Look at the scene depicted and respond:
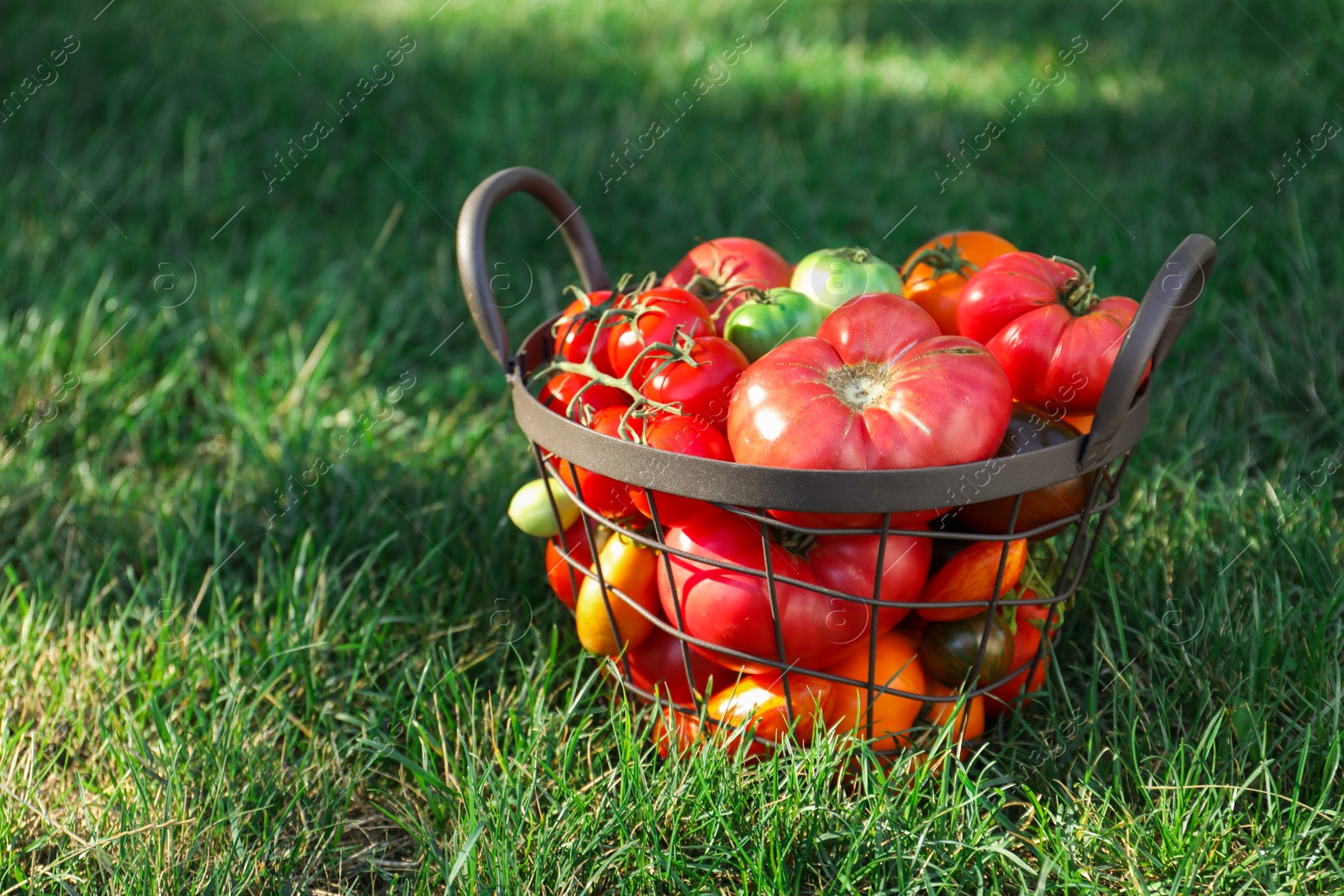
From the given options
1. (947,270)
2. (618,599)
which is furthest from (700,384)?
(947,270)

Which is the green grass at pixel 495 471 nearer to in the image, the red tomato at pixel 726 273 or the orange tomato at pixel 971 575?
the orange tomato at pixel 971 575

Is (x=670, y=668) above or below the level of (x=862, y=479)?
below

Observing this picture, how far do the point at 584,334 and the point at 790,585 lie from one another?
536 millimetres

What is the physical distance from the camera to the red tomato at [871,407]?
1327mm

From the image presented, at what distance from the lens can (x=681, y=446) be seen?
1402 mm

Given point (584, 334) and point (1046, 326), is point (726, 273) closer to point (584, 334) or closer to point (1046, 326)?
point (584, 334)

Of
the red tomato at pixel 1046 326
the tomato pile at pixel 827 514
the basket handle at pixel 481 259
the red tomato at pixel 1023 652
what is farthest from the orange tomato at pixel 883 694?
the basket handle at pixel 481 259

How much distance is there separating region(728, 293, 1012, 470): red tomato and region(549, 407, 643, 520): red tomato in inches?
7.1

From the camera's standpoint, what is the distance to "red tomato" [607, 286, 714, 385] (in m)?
1.55

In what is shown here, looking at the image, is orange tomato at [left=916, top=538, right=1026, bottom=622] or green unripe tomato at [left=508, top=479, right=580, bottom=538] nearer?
orange tomato at [left=916, top=538, right=1026, bottom=622]

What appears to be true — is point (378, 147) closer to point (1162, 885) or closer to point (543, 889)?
point (543, 889)

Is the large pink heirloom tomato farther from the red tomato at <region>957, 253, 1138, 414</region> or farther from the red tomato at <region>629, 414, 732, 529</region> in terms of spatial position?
the red tomato at <region>957, 253, 1138, 414</region>

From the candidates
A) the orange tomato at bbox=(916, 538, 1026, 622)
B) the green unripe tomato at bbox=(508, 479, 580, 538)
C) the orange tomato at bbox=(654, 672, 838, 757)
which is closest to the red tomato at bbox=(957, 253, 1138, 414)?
the orange tomato at bbox=(916, 538, 1026, 622)

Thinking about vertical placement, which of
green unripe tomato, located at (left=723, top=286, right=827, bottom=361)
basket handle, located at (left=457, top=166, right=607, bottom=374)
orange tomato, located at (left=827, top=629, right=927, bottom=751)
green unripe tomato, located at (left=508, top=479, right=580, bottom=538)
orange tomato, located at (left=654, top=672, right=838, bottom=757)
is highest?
basket handle, located at (left=457, top=166, right=607, bottom=374)
